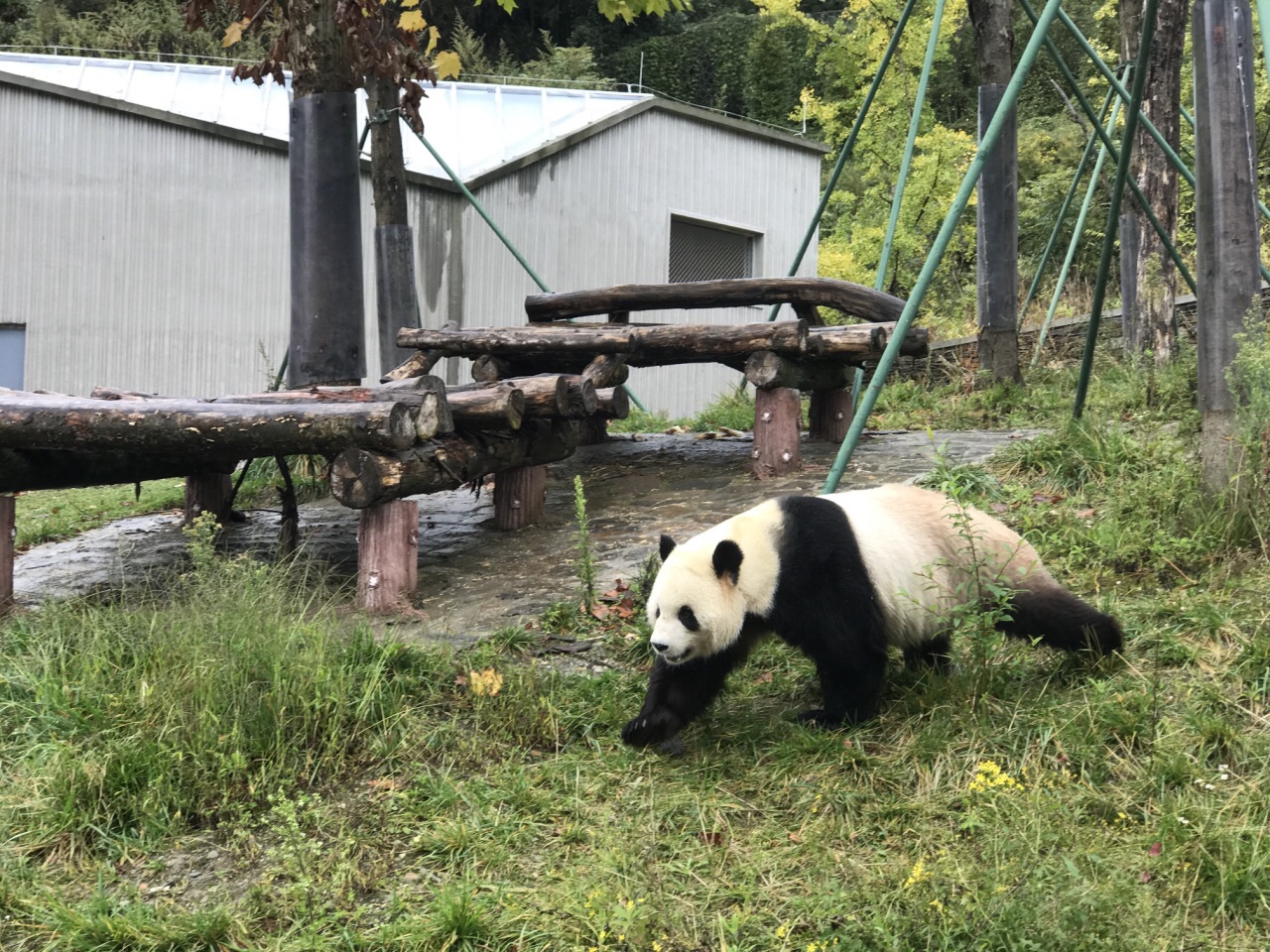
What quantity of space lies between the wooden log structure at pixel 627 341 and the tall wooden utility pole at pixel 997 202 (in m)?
2.99

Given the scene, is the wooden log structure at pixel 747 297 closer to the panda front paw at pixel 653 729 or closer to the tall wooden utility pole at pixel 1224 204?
the tall wooden utility pole at pixel 1224 204

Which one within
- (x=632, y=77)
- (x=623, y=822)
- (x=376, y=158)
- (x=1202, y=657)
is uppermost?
(x=632, y=77)

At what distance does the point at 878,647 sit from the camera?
153 inches

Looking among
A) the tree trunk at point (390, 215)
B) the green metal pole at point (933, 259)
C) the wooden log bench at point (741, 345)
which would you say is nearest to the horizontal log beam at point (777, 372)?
the wooden log bench at point (741, 345)

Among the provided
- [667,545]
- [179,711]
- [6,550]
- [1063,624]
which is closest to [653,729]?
[667,545]

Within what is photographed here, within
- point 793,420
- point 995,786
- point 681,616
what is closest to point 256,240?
point 793,420

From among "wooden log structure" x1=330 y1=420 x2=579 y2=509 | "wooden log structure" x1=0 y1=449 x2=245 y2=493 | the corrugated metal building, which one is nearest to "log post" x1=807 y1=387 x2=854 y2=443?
"wooden log structure" x1=330 y1=420 x2=579 y2=509

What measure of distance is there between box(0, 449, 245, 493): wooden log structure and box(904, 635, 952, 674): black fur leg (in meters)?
3.28

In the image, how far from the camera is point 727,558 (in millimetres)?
3781

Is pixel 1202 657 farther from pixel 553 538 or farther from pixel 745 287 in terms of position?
pixel 745 287

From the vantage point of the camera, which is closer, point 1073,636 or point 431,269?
point 1073,636

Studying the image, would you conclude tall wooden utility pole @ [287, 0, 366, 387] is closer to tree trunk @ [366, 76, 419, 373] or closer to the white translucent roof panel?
tree trunk @ [366, 76, 419, 373]

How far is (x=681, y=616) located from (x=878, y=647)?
0.67m

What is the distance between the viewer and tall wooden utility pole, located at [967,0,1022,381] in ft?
31.4
